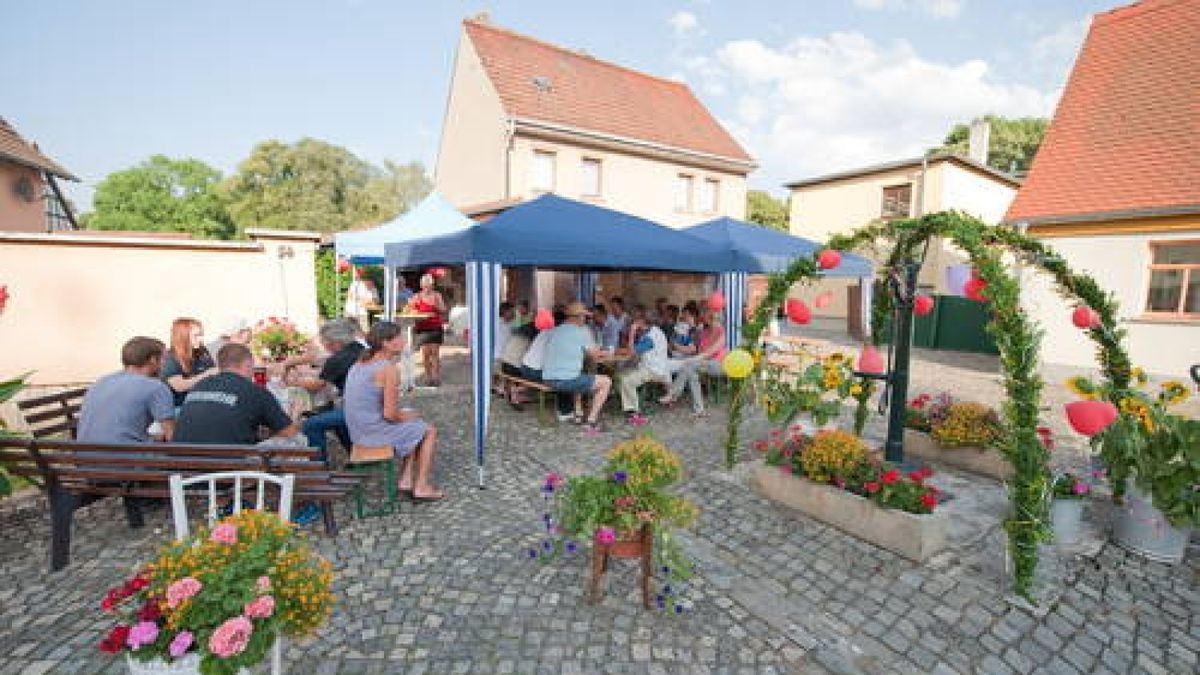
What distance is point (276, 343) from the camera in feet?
22.5

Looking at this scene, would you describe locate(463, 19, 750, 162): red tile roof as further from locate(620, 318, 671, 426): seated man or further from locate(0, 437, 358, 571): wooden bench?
locate(0, 437, 358, 571): wooden bench

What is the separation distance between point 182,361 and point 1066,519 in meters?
7.42

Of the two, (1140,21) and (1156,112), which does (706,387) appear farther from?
(1140,21)

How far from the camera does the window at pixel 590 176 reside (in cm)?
1560

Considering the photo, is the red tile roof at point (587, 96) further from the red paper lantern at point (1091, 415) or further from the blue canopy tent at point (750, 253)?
the red paper lantern at point (1091, 415)

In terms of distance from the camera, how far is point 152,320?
29.5 ft

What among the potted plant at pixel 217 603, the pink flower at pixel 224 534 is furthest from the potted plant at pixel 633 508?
the pink flower at pixel 224 534

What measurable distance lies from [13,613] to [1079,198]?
48.2 ft

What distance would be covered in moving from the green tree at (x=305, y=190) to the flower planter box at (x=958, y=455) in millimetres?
35693

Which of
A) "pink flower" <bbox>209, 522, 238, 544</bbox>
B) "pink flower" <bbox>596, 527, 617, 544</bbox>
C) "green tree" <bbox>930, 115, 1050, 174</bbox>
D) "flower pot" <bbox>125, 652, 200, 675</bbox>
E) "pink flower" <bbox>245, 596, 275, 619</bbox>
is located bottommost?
"flower pot" <bbox>125, 652, 200, 675</bbox>

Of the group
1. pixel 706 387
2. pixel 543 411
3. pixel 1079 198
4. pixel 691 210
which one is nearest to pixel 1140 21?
pixel 1079 198

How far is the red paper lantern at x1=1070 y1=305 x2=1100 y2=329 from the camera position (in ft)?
12.1

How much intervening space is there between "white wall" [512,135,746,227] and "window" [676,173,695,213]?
5.3 inches

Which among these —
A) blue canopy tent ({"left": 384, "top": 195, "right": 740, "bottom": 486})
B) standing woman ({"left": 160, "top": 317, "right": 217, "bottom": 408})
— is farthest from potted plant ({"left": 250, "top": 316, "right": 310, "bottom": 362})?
standing woman ({"left": 160, "top": 317, "right": 217, "bottom": 408})
